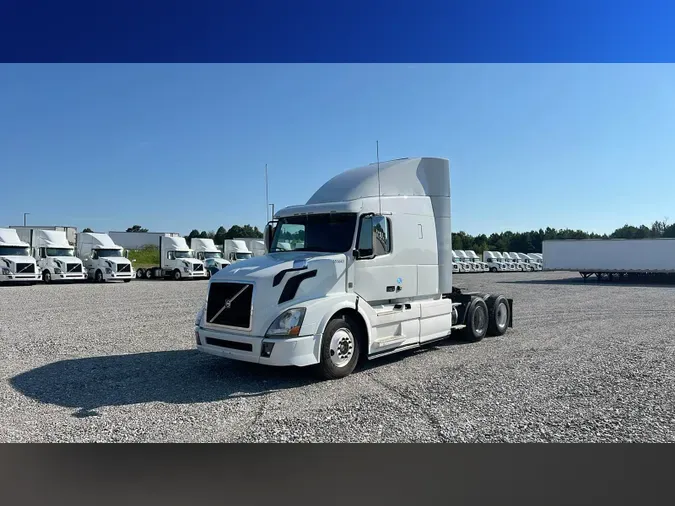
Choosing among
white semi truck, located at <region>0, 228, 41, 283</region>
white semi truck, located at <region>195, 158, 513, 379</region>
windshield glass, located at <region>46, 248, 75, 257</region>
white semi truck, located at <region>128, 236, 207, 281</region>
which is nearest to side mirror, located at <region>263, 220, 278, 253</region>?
white semi truck, located at <region>195, 158, 513, 379</region>

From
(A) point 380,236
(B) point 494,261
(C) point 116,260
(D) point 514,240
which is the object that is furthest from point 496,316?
(D) point 514,240

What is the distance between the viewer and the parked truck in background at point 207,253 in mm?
37812

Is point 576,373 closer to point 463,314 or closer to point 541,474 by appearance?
point 463,314

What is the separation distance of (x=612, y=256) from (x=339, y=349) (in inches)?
1392

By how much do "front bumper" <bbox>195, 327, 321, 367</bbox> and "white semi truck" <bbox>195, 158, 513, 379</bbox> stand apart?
0.04 feet

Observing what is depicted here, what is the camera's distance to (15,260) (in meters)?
26.9

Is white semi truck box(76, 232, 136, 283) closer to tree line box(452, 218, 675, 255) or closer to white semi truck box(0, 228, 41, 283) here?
white semi truck box(0, 228, 41, 283)

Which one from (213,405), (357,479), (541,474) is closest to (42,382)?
(213,405)

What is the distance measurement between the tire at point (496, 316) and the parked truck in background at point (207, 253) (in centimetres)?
2861

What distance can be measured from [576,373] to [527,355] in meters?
1.43

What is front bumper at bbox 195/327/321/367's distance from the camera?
269 inches

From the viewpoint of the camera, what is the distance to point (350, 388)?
23.2 feet

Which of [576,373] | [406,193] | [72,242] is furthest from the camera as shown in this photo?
[72,242]

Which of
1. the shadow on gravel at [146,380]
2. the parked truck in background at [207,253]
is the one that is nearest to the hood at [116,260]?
the parked truck in background at [207,253]
